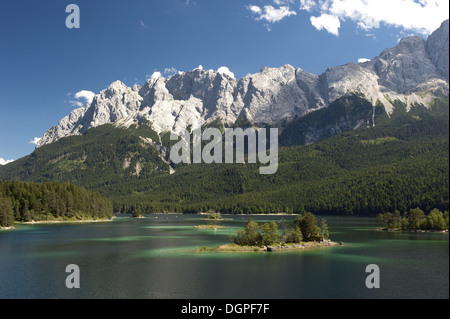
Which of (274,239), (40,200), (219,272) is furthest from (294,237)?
(40,200)

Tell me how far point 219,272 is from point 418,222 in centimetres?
11341

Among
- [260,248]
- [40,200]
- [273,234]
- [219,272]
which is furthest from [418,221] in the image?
[40,200]

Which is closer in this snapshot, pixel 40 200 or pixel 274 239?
pixel 274 239

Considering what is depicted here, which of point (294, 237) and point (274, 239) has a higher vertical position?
point (294, 237)

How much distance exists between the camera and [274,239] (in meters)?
104

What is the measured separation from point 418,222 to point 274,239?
256 ft

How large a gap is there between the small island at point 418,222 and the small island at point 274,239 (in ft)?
180

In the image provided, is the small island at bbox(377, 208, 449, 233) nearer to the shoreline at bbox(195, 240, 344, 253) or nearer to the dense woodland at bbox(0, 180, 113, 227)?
the shoreline at bbox(195, 240, 344, 253)

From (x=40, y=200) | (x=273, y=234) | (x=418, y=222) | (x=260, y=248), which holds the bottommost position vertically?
(x=260, y=248)

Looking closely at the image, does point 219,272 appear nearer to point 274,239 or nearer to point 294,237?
point 274,239

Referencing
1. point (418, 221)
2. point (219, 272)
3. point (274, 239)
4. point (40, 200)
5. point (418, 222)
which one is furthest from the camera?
point (40, 200)

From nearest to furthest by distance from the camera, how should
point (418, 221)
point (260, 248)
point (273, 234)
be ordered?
point (260, 248)
point (273, 234)
point (418, 221)
